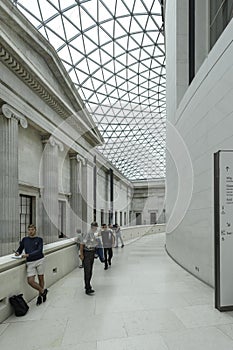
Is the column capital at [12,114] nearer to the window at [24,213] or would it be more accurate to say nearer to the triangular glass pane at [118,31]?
the window at [24,213]

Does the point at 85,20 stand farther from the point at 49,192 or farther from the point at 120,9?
the point at 49,192

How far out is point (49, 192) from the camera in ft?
64.7

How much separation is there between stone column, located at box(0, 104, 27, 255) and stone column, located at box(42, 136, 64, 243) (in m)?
5.15

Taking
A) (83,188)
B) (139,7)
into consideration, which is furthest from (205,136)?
(139,7)

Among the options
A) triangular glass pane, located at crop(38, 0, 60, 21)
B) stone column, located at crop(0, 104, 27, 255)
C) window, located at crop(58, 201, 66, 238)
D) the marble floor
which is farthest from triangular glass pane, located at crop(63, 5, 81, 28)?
the marble floor

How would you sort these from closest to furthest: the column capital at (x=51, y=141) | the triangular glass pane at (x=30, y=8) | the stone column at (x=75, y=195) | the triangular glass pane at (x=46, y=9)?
the column capital at (x=51, y=141), the triangular glass pane at (x=30, y=8), the triangular glass pane at (x=46, y=9), the stone column at (x=75, y=195)

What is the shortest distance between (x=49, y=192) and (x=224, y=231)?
14.7m

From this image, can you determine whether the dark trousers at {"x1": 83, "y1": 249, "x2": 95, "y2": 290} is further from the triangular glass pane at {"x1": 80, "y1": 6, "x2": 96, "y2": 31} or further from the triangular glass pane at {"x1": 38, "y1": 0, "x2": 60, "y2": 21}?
the triangular glass pane at {"x1": 80, "y1": 6, "x2": 96, "y2": 31}

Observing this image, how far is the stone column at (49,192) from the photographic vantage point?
63.7 feet

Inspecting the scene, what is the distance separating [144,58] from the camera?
33.4 m

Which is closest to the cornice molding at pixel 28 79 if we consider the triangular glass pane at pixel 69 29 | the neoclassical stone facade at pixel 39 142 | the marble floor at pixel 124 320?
the neoclassical stone facade at pixel 39 142

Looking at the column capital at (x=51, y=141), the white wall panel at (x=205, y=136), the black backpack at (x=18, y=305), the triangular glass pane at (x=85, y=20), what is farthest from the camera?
the triangular glass pane at (x=85, y=20)

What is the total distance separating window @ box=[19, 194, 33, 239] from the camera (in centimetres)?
1762

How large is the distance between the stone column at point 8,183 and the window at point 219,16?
385 inches
